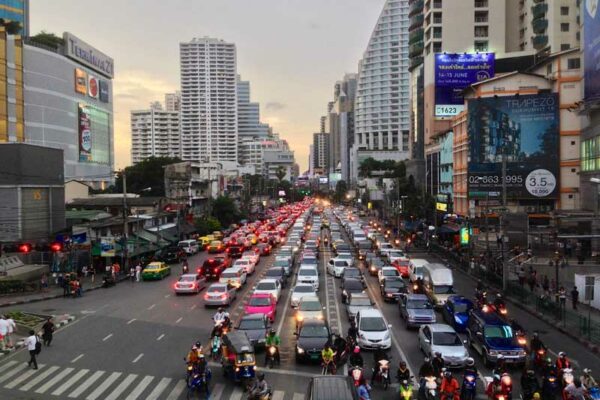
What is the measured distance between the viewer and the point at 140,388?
17.4m

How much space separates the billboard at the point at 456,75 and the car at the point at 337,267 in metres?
42.5

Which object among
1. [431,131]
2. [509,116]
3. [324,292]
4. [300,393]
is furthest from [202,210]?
[300,393]

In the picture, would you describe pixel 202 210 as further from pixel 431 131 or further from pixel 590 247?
pixel 590 247

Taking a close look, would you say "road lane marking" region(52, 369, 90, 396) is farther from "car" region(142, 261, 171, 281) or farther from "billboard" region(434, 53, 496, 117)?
→ "billboard" region(434, 53, 496, 117)

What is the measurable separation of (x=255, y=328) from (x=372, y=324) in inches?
172

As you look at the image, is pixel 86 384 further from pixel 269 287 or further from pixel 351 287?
pixel 351 287

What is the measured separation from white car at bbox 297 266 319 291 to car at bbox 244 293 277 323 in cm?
667

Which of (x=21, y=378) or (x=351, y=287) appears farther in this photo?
(x=351, y=287)

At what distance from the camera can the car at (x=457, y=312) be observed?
80.7ft

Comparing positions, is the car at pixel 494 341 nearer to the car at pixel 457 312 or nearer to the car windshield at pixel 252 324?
the car at pixel 457 312

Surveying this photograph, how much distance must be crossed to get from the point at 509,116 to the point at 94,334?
151ft

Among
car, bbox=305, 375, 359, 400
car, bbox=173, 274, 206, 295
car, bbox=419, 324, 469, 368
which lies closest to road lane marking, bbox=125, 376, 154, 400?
car, bbox=305, 375, 359, 400

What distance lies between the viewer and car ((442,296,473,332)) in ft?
80.7

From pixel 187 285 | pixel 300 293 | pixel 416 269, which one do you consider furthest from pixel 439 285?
pixel 187 285
